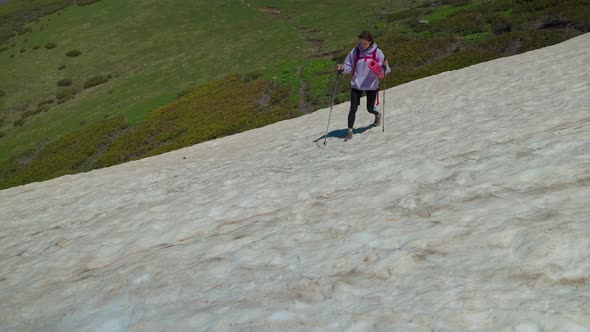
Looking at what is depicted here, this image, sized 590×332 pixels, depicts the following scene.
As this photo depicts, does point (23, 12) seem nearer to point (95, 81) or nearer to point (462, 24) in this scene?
point (95, 81)

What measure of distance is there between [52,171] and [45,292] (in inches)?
1391

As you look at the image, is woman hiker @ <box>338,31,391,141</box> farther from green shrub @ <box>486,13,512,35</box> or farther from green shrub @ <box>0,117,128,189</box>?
green shrub @ <box>0,117,128,189</box>

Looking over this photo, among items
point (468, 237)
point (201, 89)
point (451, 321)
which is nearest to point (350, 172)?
point (468, 237)

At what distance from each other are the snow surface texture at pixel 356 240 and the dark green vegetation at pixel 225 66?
65.4ft

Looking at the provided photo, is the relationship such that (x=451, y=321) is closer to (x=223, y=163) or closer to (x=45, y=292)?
(x=45, y=292)

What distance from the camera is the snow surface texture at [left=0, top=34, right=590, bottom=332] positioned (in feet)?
16.7

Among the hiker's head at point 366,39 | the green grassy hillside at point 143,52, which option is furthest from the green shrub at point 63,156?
the hiker's head at point 366,39

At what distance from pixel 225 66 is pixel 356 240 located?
48.9 meters

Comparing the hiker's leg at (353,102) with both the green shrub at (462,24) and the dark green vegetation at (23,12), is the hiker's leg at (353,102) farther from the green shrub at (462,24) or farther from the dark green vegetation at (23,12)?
the dark green vegetation at (23,12)

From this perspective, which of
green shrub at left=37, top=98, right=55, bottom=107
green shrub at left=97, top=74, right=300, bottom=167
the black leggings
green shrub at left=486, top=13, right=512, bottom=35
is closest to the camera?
the black leggings

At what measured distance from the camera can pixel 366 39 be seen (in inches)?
550

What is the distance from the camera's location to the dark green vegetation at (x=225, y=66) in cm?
3497

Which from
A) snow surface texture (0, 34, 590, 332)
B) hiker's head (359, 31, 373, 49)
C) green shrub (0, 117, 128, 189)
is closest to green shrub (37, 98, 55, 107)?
green shrub (0, 117, 128, 189)

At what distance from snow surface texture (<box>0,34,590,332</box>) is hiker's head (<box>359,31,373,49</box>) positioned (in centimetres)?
293
